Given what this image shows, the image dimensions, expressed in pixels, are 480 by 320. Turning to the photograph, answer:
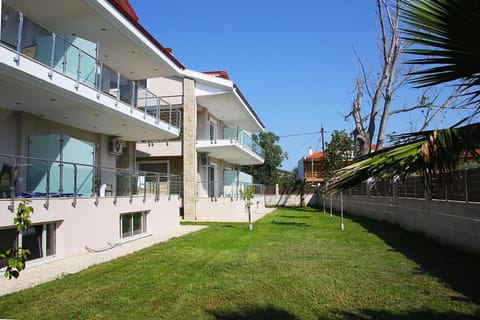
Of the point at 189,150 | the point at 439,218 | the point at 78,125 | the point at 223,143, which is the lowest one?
the point at 439,218

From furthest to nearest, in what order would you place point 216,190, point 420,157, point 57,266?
point 216,190 → point 57,266 → point 420,157

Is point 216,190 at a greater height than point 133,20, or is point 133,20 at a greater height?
point 133,20

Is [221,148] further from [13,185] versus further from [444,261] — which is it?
[444,261]

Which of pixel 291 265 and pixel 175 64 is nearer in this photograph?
pixel 291 265

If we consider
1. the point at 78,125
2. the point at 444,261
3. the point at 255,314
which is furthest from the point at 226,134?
the point at 255,314

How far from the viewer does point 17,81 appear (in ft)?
29.4

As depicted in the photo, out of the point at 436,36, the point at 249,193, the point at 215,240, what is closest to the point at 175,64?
the point at 249,193

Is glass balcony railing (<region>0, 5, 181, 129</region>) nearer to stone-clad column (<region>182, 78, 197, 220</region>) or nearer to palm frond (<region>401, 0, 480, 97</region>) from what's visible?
stone-clad column (<region>182, 78, 197, 220</region>)

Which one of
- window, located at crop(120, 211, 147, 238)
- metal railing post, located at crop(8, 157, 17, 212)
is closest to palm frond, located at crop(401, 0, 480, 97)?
metal railing post, located at crop(8, 157, 17, 212)

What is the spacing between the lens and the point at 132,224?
1357 cm

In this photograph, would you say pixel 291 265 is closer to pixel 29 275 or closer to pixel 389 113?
pixel 29 275

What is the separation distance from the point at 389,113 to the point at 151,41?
600 inches

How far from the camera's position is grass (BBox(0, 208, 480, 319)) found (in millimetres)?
5293

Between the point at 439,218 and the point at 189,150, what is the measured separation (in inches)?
540
